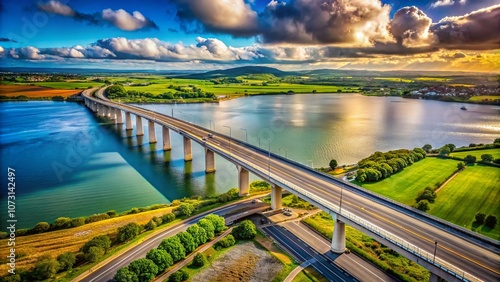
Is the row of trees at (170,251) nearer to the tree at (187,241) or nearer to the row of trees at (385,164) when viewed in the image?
the tree at (187,241)

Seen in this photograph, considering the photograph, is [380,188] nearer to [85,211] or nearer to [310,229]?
[310,229]

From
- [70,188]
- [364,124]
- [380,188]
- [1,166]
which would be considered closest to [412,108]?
[364,124]

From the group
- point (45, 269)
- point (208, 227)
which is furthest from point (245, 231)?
point (45, 269)

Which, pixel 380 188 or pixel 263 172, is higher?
pixel 263 172

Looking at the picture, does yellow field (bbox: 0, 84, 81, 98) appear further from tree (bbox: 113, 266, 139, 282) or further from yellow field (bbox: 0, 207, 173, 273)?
tree (bbox: 113, 266, 139, 282)

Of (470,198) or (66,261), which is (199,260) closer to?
(66,261)
